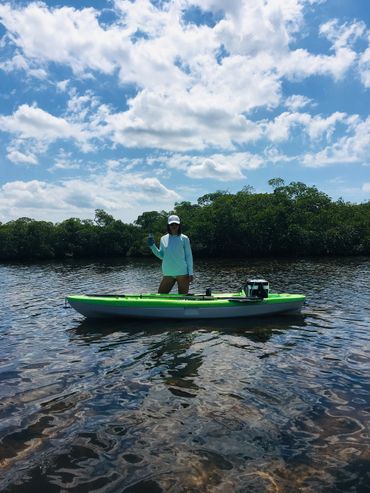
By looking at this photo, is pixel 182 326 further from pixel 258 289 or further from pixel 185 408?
pixel 185 408

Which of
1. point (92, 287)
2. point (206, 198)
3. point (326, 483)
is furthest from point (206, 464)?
point (206, 198)

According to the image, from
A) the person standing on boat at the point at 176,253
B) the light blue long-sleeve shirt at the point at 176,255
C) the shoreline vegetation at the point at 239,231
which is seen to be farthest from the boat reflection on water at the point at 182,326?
the shoreline vegetation at the point at 239,231

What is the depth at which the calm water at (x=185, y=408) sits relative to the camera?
15.0 feet

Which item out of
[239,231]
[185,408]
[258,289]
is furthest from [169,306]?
[239,231]

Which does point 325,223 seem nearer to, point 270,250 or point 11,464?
point 270,250

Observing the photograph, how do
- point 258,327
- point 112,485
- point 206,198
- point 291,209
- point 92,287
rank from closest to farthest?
point 112,485 → point 258,327 → point 92,287 → point 291,209 → point 206,198

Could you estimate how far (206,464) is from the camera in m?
4.75

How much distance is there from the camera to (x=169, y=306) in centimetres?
1171

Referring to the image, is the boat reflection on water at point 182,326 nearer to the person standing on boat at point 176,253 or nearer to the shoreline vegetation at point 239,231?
the person standing on boat at point 176,253

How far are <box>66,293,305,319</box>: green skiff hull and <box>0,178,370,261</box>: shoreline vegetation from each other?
43.6 meters

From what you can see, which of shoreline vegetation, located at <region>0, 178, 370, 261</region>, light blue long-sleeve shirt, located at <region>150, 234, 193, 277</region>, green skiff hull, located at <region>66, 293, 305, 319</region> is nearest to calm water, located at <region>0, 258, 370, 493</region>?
green skiff hull, located at <region>66, 293, 305, 319</region>

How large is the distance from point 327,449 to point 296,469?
0.66 meters

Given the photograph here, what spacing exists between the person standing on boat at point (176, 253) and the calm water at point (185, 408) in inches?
61.5

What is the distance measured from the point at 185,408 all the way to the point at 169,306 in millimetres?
5551
